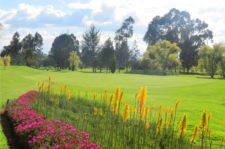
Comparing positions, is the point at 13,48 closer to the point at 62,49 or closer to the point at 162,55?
the point at 62,49

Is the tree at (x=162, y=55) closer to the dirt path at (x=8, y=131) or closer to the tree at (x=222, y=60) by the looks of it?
the tree at (x=222, y=60)

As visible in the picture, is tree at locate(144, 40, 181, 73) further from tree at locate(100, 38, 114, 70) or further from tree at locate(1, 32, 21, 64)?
tree at locate(1, 32, 21, 64)

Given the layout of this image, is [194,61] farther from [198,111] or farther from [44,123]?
[44,123]

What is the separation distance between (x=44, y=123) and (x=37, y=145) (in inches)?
50.9

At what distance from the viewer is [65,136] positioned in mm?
6457

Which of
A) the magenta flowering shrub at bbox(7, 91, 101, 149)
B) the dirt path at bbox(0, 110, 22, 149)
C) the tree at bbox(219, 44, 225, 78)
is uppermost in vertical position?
the tree at bbox(219, 44, 225, 78)

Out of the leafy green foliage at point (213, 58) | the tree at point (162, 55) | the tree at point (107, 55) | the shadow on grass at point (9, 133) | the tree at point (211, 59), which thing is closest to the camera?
the shadow on grass at point (9, 133)

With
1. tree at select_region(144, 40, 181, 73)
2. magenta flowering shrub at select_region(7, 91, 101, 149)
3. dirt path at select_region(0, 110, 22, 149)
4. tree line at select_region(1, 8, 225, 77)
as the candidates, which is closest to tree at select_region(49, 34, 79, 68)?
tree line at select_region(1, 8, 225, 77)

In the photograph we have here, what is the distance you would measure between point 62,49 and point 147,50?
54.8ft

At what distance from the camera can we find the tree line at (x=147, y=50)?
215 feet

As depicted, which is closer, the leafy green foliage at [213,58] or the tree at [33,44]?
the leafy green foliage at [213,58]

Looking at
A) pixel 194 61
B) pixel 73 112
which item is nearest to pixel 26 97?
pixel 73 112

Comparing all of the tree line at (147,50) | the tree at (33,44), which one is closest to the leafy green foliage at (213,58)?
the tree line at (147,50)

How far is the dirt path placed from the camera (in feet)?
28.3
